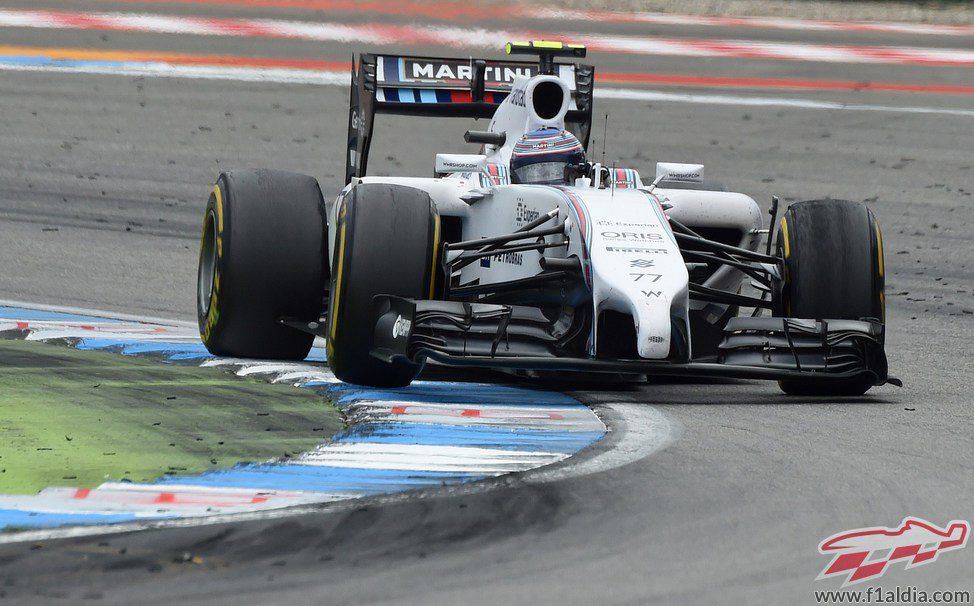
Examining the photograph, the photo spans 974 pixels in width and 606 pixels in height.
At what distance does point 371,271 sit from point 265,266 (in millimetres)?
1010

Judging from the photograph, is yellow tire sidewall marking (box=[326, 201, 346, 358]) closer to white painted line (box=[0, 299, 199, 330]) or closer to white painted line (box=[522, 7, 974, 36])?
white painted line (box=[0, 299, 199, 330])

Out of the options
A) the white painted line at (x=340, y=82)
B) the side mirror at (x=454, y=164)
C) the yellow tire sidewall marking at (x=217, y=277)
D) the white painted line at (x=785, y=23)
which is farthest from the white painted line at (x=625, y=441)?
the white painted line at (x=785, y=23)

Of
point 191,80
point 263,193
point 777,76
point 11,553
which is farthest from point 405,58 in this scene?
point 777,76

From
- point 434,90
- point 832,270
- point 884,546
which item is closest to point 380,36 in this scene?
point 434,90

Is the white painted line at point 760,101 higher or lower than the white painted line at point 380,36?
lower

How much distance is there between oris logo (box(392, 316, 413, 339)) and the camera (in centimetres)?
657

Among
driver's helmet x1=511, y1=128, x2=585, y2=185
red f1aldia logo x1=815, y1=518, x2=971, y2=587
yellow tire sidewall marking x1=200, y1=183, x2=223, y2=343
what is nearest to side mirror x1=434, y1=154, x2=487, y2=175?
driver's helmet x1=511, y1=128, x2=585, y2=185

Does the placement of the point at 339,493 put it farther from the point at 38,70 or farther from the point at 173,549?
the point at 38,70

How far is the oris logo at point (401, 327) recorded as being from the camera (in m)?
6.57

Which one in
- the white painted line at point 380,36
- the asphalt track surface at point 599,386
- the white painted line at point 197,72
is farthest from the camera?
the white painted line at point 380,36

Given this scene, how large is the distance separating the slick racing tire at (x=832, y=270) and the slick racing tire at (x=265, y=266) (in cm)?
226

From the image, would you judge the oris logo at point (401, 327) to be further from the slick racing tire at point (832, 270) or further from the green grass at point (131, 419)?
the slick racing tire at point (832, 270)

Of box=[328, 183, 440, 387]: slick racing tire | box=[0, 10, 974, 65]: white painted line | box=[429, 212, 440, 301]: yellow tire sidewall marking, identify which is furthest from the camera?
box=[0, 10, 974, 65]: white painted line

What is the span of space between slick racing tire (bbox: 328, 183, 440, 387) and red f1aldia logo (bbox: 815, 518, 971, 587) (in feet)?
8.95
